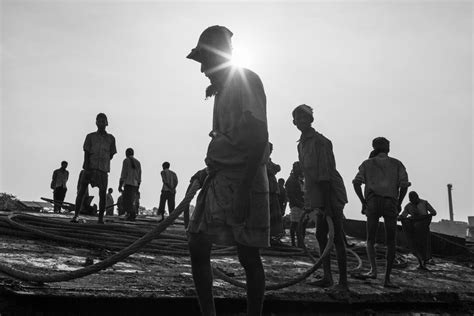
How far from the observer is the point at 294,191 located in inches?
405

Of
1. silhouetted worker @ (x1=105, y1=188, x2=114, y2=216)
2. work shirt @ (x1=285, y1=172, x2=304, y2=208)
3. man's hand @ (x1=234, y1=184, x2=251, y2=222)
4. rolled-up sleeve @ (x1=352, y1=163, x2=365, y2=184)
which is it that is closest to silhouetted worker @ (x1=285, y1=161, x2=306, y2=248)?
work shirt @ (x1=285, y1=172, x2=304, y2=208)

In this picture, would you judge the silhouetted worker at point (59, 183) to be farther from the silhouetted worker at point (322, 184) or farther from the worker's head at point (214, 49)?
the worker's head at point (214, 49)

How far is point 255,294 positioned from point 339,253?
2.38m

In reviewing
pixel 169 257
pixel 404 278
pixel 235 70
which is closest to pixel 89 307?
pixel 235 70

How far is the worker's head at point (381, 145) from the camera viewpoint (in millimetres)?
6246

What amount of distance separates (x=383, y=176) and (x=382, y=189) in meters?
0.18

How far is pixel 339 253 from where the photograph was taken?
486 centimetres

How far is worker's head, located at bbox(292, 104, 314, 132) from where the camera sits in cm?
520

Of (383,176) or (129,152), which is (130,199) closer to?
(129,152)

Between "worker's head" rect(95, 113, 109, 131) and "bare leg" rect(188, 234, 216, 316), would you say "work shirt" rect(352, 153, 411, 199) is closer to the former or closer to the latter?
"bare leg" rect(188, 234, 216, 316)

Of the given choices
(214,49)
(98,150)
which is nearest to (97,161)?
(98,150)

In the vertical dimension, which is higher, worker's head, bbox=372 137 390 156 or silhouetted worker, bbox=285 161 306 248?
worker's head, bbox=372 137 390 156

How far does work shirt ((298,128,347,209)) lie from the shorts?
228 cm

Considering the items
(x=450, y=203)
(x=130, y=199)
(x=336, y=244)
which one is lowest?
(x=336, y=244)
